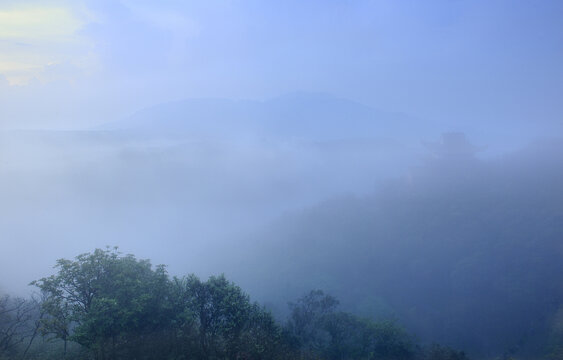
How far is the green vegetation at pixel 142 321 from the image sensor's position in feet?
63.7

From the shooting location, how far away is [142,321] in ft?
79.2

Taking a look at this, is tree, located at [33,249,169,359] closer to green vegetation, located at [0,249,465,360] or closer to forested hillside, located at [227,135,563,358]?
green vegetation, located at [0,249,465,360]

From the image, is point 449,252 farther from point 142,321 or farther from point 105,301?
point 105,301

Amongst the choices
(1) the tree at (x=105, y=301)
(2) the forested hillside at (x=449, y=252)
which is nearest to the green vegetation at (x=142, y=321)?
(1) the tree at (x=105, y=301)

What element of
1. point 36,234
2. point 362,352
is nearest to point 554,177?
point 362,352

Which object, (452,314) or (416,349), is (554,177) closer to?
(452,314)

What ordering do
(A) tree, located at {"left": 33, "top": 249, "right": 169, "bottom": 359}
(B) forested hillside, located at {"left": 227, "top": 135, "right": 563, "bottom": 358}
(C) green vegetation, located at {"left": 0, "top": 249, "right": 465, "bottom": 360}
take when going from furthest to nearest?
(B) forested hillside, located at {"left": 227, "top": 135, "right": 563, "bottom": 358} < (A) tree, located at {"left": 33, "top": 249, "right": 169, "bottom": 359} < (C) green vegetation, located at {"left": 0, "top": 249, "right": 465, "bottom": 360}

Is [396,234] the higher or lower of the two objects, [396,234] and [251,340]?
the higher

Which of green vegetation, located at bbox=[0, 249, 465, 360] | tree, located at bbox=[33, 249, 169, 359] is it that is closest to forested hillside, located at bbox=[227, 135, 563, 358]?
green vegetation, located at bbox=[0, 249, 465, 360]

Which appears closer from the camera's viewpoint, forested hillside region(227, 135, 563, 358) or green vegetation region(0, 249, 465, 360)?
green vegetation region(0, 249, 465, 360)

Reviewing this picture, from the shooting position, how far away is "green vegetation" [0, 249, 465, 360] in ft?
63.7

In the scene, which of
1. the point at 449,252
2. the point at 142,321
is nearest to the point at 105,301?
the point at 142,321

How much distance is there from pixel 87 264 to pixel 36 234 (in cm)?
13490

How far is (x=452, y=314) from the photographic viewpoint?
2438 inches
